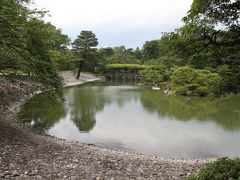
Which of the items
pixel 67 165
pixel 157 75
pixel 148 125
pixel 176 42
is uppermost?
pixel 176 42

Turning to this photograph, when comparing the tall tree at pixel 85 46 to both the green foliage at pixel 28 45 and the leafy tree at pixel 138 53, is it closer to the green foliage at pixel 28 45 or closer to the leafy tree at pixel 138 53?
the leafy tree at pixel 138 53

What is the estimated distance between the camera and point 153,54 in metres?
88.4

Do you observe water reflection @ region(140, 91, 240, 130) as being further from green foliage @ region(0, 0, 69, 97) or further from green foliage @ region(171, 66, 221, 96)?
green foliage @ region(0, 0, 69, 97)

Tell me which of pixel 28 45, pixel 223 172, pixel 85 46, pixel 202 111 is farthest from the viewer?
pixel 85 46

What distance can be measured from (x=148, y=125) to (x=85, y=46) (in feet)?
139

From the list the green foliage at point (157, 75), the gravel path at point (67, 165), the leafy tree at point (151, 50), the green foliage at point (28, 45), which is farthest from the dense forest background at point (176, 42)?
the leafy tree at point (151, 50)

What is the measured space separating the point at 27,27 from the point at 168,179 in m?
9.16

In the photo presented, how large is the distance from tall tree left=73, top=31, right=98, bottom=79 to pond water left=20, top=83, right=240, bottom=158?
101 ft

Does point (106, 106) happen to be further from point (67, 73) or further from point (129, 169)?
point (67, 73)

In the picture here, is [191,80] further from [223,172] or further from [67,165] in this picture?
[223,172]

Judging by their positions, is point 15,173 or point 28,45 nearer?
point 15,173

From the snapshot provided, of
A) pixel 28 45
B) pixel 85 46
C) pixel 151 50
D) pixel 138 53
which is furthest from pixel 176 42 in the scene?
pixel 138 53

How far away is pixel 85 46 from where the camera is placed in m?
63.0

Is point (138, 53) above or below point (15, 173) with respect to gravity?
above
